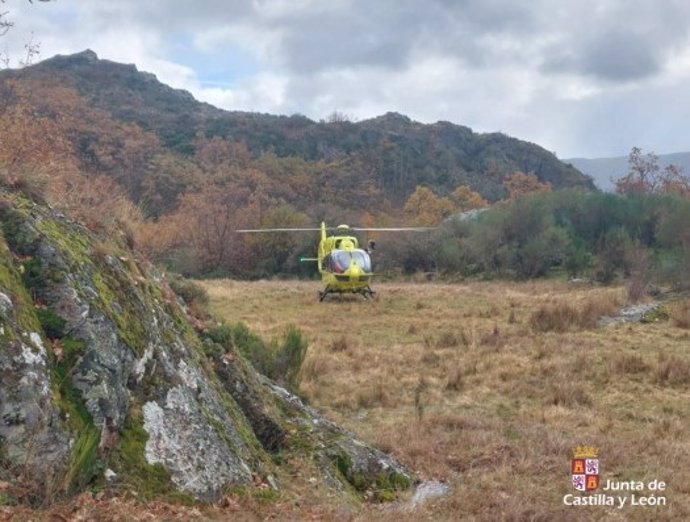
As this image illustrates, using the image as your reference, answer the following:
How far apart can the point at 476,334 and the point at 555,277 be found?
20029mm

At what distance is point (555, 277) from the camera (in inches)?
1318

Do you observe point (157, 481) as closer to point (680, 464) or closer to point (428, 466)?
point (428, 466)

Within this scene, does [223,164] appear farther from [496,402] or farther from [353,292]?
[496,402]

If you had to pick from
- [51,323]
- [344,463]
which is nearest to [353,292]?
[344,463]

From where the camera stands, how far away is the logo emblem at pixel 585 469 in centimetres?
552

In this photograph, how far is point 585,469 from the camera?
18.6 ft

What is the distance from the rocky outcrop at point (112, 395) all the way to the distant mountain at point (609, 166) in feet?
213

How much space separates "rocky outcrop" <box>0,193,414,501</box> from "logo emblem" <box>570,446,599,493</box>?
1.41 meters

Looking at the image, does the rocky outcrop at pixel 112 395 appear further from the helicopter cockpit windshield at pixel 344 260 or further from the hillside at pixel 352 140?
the hillside at pixel 352 140

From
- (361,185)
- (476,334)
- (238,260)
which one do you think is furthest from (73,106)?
(476,334)

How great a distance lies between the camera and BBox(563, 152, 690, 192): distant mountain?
6938cm

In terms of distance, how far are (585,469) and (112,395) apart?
12.7 feet

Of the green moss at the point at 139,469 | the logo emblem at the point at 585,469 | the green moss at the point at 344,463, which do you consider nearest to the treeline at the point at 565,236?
the logo emblem at the point at 585,469

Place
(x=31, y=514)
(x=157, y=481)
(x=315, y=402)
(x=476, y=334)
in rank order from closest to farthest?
1. (x=31, y=514)
2. (x=157, y=481)
3. (x=315, y=402)
4. (x=476, y=334)
